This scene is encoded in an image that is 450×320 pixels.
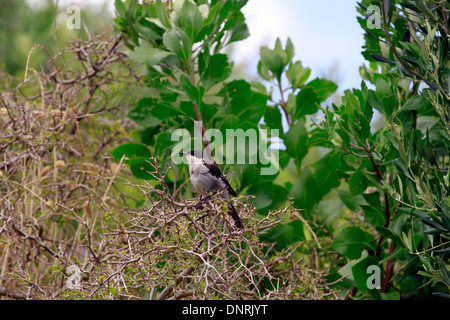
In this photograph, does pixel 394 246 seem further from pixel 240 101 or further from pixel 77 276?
pixel 77 276

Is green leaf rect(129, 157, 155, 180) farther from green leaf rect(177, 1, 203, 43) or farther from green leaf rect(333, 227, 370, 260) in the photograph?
green leaf rect(333, 227, 370, 260)

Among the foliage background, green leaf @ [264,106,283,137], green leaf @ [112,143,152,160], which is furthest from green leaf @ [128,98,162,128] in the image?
green leaf @ [264,106,283,137]

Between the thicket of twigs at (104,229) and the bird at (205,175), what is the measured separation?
0.68 feet

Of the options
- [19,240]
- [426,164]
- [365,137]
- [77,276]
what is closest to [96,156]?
[19,240]

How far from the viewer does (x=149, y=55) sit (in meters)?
3.52

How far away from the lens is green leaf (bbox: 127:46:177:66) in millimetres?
3484

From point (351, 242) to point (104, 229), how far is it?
5.83ft

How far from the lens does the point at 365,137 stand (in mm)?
3035

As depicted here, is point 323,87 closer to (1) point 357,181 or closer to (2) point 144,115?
(1) point 357,181

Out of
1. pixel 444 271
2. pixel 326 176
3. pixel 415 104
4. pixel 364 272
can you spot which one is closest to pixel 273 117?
pixel 326 176

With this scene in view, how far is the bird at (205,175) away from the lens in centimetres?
328

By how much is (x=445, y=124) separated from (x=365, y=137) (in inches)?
23.6

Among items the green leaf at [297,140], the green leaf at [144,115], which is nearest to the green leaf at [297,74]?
the green leaf at [297,140]

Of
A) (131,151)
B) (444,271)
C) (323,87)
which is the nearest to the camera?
(444,271)
